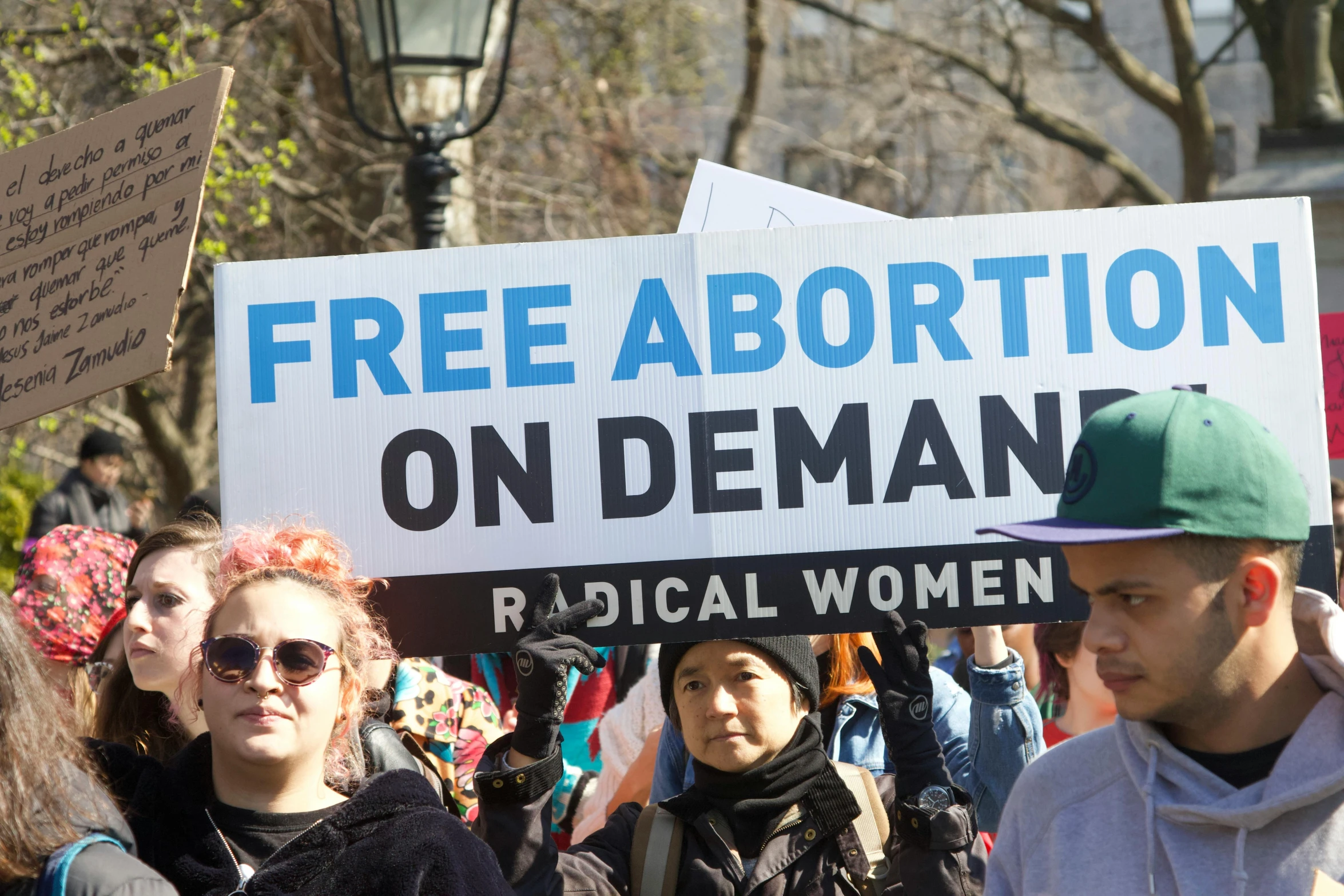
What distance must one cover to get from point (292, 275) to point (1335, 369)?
338 cm

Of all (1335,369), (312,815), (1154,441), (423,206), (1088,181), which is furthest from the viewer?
(1088,181)

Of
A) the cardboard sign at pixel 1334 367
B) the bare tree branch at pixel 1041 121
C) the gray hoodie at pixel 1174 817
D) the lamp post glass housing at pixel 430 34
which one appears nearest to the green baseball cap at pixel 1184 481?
the gray hoodie at pixel 1174 817

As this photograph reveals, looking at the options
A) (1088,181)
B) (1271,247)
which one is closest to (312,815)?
(1271,247)

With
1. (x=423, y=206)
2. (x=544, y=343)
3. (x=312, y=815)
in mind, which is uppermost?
(x=423, y=206)

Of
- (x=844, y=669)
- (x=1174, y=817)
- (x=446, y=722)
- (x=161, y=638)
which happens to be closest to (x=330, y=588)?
(x=161, y=638)

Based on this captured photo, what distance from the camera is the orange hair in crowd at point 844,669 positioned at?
3.42m

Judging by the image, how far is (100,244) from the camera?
2895mm

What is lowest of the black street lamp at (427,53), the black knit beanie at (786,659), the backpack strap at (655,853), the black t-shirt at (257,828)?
the backpack strap at (655,853)

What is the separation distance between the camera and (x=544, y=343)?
9.73 ft

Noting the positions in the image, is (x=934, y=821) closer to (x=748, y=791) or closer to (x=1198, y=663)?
(x=748, y=791)

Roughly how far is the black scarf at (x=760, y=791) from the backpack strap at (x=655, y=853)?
0.31 ft

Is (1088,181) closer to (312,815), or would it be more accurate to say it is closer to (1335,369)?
(1335,369)

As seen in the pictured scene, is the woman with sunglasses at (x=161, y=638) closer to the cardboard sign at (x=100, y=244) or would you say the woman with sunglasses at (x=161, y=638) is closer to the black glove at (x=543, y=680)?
the cardboard sign at (x=100, y=244)

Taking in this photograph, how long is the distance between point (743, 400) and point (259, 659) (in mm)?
1047
